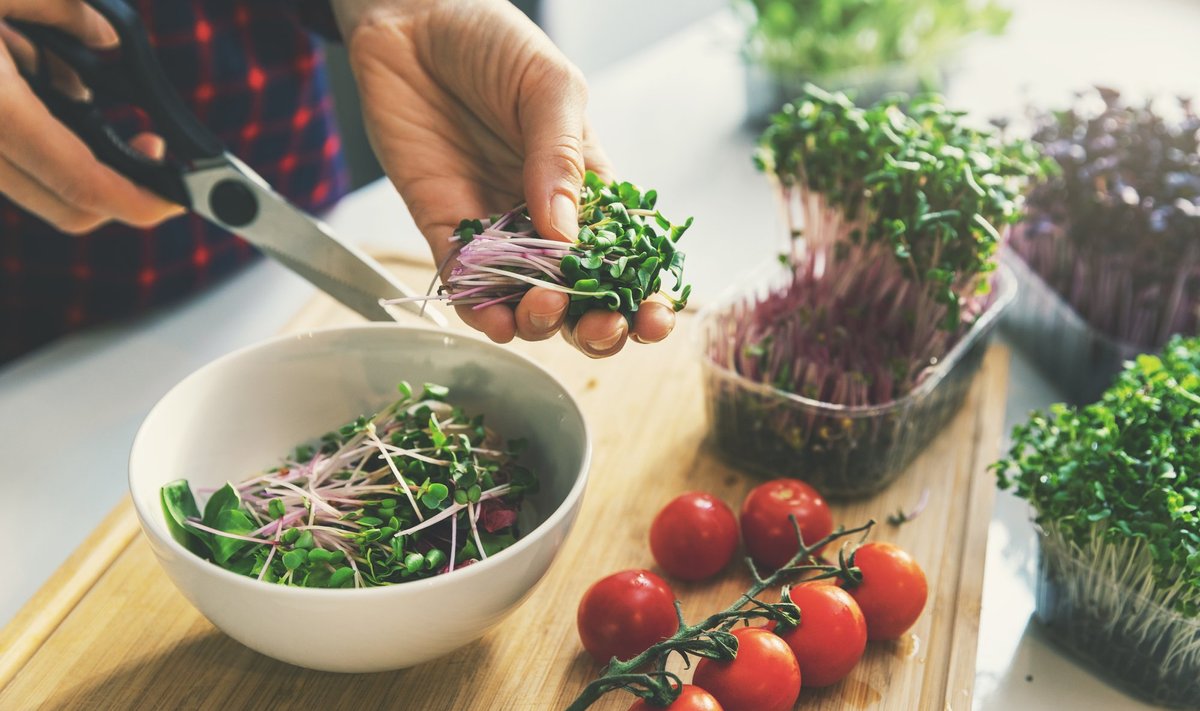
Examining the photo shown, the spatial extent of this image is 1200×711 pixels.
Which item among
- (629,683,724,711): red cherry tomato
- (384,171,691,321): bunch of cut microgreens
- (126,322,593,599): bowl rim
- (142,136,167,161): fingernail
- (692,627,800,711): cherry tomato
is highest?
(384,171,691,321): bunch of cut microgreens

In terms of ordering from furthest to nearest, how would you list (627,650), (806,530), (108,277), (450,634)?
(108,277) → (806,530) → (627,650) → (450,634)

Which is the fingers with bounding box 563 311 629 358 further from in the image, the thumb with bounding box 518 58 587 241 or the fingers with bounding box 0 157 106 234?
the fingers with bounding box 0 157 106 234

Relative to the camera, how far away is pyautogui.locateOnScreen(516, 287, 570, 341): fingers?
1.01m

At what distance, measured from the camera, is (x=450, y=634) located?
967mm

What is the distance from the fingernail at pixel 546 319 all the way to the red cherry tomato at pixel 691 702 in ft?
1.20

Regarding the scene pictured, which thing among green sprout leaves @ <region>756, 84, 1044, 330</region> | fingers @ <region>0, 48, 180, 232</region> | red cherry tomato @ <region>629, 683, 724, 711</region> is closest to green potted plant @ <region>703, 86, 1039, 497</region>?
green sprout leaves @ <region>756, 84, 1044, 330</region>

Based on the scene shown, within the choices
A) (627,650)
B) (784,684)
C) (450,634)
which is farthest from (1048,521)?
(450,634)

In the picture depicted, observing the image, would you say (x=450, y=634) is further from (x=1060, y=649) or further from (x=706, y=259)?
(x=706, y=259)

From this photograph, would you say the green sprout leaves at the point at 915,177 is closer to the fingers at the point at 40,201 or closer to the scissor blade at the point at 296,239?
the scissor blade at the point at 296,239

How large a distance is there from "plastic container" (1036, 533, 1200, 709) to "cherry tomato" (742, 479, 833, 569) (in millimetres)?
248

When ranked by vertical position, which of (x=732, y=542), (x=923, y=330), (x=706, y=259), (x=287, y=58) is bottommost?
(x=706, y=259)

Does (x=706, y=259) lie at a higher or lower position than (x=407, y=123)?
lower

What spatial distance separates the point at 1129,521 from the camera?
1073 millimetres

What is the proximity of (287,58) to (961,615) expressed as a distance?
1.37 meters
